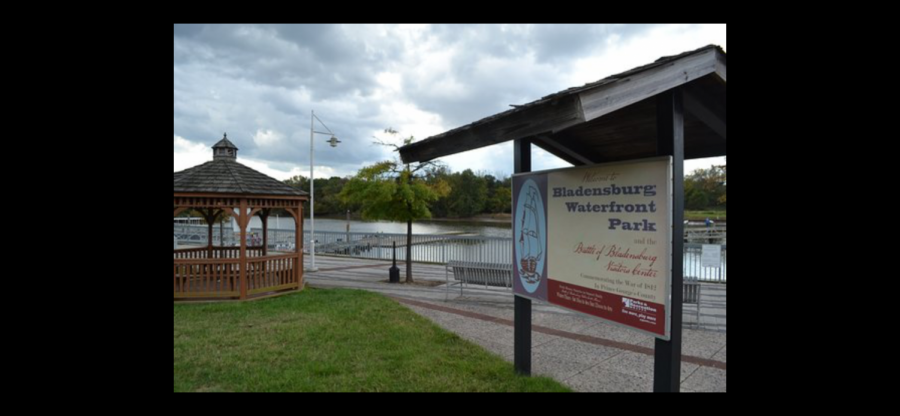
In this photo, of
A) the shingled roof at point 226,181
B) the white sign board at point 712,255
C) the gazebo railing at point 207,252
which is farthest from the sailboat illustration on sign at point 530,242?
the gazebo railing at point 207,252

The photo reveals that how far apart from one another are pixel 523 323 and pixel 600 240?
50.6 inches

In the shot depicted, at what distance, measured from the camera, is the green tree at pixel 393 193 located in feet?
36.8

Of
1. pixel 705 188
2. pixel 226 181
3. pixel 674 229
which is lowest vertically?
pixel 674 229

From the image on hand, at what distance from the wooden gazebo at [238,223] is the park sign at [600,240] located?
7.10 m

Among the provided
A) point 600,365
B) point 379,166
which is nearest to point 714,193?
point 379,166

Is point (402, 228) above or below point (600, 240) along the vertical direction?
below

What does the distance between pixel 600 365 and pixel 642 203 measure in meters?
2.39

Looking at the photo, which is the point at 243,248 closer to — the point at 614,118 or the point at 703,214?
the point at 614,118

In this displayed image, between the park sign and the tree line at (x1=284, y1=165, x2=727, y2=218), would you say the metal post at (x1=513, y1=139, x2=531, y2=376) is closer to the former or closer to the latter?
the park sign

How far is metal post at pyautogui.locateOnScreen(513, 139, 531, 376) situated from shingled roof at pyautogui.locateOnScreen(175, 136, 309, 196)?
7323mm

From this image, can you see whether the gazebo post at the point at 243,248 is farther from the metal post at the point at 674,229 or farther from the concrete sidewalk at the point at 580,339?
the metal post at the point at 674,229

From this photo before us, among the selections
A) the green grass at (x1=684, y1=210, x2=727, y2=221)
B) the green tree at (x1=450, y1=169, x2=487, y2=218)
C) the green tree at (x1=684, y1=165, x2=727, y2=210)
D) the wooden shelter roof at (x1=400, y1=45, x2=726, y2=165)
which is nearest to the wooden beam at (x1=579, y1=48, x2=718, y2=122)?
the wooden shelter roof at (x1=400, y1=45, x2=726, y2=165)

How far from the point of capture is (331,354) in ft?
16.3

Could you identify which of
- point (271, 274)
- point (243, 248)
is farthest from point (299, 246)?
point (243, 248)
